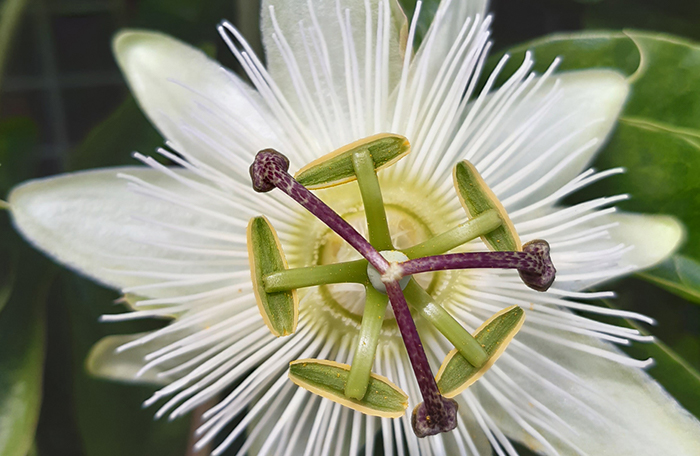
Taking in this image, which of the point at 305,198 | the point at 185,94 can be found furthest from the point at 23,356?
the point at 305,198

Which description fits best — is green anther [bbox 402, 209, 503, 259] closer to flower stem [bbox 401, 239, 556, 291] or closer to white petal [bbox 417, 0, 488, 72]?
flower stem [bbox 401, 239, 556, 291]

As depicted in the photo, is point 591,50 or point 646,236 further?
point 591,50

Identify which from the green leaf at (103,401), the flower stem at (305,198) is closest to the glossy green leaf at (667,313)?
the flower stem at (305,198)

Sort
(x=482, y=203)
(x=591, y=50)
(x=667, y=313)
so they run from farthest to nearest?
(x=667, y=313), (x=591, y=50), (x=482, y=203)

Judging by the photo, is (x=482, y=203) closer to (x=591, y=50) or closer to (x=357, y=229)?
(x=357, y=229)

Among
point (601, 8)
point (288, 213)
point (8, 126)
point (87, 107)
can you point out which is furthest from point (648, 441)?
point (87, 107)

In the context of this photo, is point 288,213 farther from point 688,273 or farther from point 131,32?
point 688,273
